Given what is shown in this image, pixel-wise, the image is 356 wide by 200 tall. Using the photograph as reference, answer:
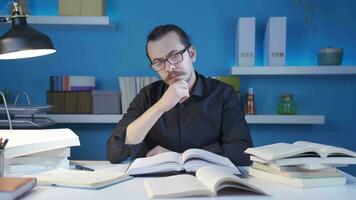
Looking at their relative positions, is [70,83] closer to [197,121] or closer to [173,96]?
[197,121]

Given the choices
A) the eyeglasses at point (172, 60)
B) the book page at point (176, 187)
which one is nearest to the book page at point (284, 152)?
the book page at point (176, 187)

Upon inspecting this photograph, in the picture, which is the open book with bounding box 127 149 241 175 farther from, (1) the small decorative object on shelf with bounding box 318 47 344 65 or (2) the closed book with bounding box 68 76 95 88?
(1) the small decorative object on shelf with bounding box 318 47 344 65

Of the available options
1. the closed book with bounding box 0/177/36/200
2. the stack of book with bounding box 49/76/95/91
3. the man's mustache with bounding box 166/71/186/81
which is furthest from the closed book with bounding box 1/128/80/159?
the stack of book with bounding box 49/76/95/91

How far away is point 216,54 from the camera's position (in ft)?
9.14

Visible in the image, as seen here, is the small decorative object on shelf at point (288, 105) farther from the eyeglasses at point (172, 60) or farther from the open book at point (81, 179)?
the open book at point (81, 179)

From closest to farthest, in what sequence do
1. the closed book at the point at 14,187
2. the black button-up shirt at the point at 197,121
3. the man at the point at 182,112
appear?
the closed book at the point at 14,187, the man at the point at 182,112, the black button-up shirt at the point at 197,121

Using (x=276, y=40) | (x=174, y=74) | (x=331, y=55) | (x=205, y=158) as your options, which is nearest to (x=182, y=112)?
(x=174, y=74)

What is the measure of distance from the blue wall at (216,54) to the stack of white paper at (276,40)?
0.20m

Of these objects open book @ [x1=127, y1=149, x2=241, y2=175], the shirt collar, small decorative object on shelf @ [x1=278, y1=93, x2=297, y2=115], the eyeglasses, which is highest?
the eyeglasses

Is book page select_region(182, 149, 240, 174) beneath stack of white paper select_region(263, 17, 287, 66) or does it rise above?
beneath

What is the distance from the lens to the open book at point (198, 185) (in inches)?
34.6

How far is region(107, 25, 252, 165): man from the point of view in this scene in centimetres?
165

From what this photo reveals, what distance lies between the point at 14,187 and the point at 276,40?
2.05m

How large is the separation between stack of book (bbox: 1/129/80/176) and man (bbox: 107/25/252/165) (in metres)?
0.29
